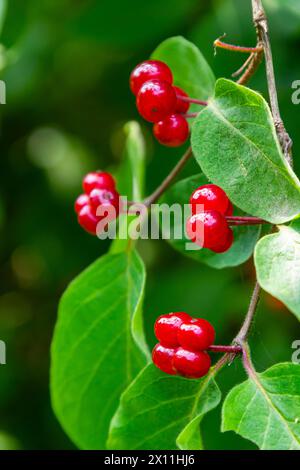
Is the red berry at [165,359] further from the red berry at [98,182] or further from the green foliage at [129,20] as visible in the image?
the green foliage at [129,20]

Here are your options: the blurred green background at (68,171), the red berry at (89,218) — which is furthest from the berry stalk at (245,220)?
the blurred green background at (68,171)

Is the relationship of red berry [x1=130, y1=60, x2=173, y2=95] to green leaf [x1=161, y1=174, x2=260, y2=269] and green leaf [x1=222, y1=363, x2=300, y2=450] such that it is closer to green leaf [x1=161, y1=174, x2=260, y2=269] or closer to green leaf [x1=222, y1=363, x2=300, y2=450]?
green leaf [x1=161, y1=174, x2=260, y2=269]

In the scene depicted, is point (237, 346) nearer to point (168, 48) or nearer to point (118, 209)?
point (118, 209)

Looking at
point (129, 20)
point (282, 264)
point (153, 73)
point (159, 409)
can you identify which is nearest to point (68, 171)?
point (129, 20)

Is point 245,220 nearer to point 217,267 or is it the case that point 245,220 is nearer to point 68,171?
point 217,267

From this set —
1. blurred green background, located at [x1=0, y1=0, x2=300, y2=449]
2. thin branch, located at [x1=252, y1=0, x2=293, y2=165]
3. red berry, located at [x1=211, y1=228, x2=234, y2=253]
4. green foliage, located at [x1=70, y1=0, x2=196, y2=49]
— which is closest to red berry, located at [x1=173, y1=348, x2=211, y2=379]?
red berry, located at [x1=211, y1=228, x2=234, y2=253]

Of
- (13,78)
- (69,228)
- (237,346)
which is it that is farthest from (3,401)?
(237,346)
